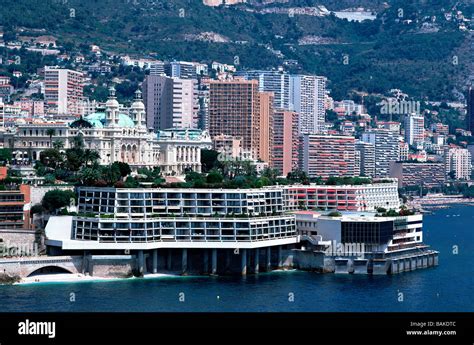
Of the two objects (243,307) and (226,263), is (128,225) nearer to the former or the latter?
(226,263)

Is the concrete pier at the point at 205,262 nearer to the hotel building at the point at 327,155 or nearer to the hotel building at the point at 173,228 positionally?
the hotel building at the point at 173,228

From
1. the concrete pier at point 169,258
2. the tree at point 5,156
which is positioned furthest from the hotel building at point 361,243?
the tree at point 5,156

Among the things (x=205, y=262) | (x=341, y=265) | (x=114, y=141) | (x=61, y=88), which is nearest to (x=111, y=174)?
(x=205, y=262)

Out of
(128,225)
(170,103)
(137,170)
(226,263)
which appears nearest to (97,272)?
(128,225)

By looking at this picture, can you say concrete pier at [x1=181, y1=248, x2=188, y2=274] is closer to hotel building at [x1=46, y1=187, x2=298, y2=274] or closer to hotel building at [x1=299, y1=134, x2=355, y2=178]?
hotel building at [x1=46, y1=187, x2=298, y2=274]
